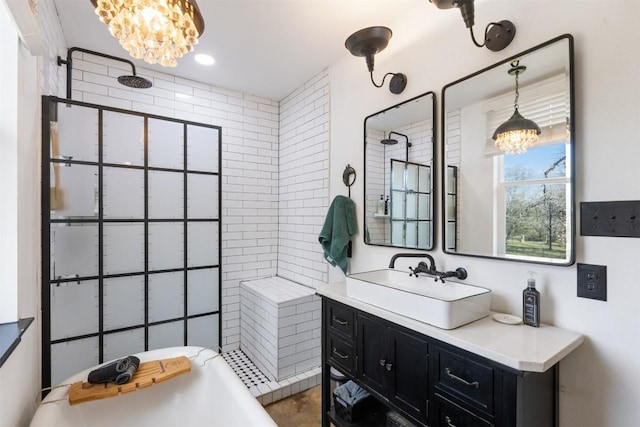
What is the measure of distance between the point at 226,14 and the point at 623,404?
2.81 meters

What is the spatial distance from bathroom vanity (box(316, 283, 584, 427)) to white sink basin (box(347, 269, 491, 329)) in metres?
0.04

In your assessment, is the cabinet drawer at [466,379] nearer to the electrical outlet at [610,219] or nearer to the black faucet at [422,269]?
the black faucet at [422,269]

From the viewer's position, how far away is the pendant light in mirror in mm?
1390

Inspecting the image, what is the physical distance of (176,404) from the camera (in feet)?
5.23

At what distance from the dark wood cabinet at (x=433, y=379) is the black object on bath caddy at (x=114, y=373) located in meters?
1.13

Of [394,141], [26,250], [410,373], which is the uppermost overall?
[394,141]

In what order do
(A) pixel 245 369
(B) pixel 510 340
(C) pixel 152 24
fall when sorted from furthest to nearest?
(A) pixel 245 369 → (B) pixel 510 340 → (C) pixel 152 24

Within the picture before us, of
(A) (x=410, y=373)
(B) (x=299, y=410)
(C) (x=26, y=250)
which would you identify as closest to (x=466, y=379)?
(A) (x=410, y=373)

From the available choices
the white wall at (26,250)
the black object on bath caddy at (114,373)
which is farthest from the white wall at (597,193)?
the white wall at (26,250)

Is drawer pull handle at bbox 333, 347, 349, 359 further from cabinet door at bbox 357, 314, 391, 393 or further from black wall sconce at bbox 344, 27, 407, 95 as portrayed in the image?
black wall sconce at bbox 344, 27, 407, 95

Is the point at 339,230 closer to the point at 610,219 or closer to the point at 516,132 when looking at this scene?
the point at 516,132

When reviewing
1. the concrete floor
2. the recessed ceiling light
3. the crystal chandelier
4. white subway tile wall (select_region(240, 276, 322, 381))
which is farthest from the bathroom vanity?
the recessed ceiling light

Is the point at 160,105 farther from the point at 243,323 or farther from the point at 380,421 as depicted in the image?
the point at 380,421

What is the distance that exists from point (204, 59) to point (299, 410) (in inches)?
115
